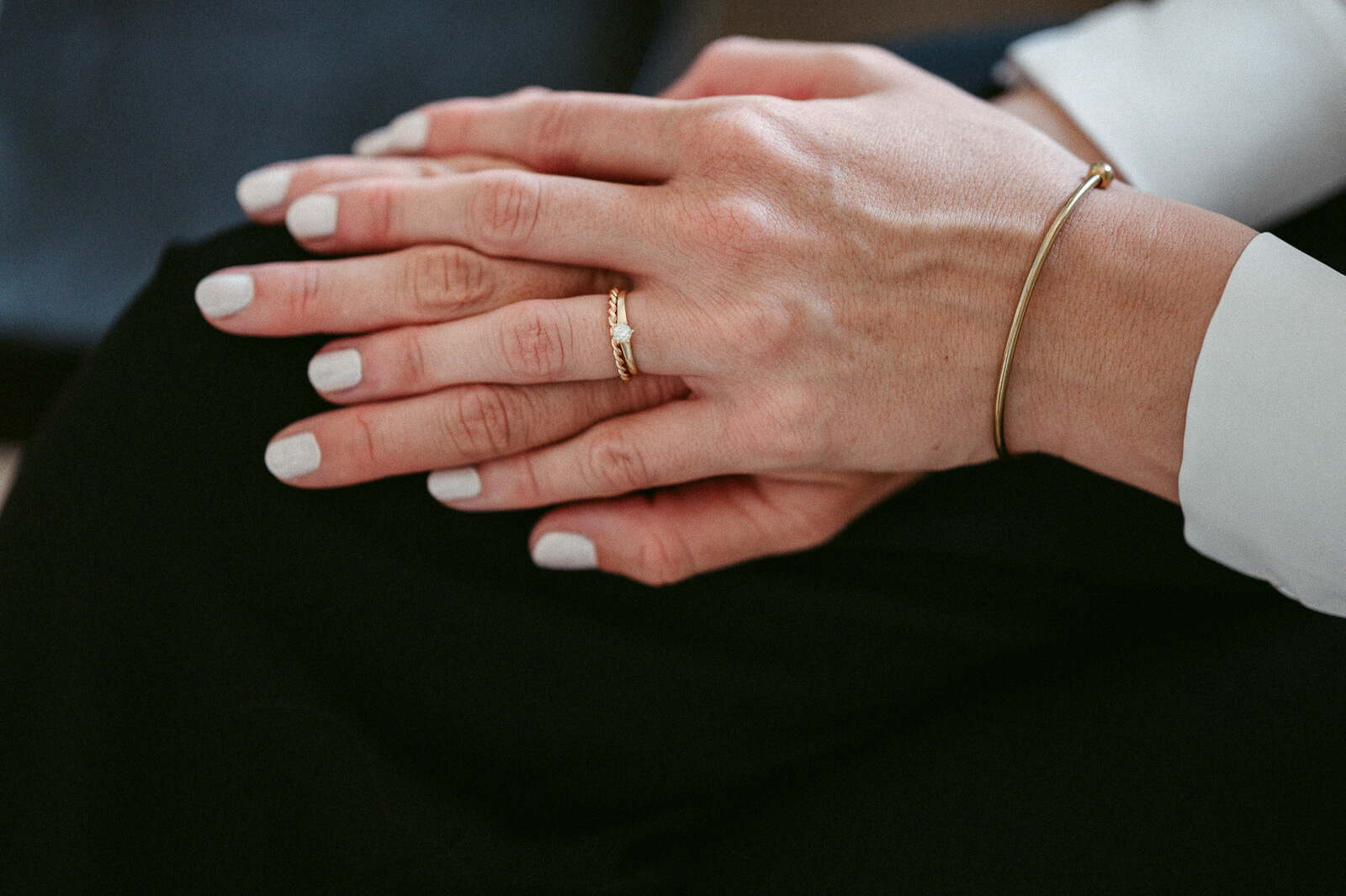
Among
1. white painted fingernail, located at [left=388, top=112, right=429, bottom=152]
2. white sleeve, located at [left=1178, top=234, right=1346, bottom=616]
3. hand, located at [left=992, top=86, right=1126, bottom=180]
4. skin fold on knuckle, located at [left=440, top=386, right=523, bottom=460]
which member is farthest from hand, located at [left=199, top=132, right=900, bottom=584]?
hand, located at [left=992, top=86, right=1126, bottom=180]

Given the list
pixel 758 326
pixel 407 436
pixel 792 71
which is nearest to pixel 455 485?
pixel 407 436

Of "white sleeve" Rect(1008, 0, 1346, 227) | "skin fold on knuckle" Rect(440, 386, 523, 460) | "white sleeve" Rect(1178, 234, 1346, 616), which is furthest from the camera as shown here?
"white sleeve" Rect(1008, 0, 1346, 227)

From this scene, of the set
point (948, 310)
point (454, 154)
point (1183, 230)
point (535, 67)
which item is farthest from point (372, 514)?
point (535, 67)

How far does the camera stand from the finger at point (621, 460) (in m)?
0.65

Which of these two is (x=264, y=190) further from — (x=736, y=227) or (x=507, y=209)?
(x=736, y=227)

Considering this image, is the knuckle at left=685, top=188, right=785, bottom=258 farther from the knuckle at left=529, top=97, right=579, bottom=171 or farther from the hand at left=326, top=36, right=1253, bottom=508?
the knuckle at left=529, top=97, right=579, bottom=171

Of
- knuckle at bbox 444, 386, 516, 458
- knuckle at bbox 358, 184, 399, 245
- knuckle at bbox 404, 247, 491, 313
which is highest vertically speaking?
knuckle at bbox 358, 184, 399, 245

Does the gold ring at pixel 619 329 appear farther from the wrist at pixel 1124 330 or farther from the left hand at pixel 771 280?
the wrist at pixel 1124 330

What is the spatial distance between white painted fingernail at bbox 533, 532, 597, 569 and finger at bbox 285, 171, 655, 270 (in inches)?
8.4

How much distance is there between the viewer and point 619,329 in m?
0.63

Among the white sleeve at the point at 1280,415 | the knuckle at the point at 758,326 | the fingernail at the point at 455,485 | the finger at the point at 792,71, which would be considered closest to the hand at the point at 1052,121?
the finger at the point at 792,71

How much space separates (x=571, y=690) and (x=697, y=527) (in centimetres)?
16

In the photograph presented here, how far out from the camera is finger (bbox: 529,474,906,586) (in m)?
0.67

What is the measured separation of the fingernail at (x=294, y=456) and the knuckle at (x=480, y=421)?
99mm
